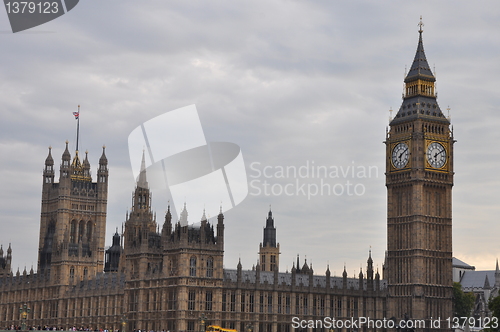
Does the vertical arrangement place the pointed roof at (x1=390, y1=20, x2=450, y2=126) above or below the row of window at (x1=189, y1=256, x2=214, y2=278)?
above

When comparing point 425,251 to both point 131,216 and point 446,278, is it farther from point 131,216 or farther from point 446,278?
point 131,216

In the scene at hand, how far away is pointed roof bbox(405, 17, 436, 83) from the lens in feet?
567

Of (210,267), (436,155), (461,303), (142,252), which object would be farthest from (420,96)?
(142,252)

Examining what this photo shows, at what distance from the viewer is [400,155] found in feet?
562

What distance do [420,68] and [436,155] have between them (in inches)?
567

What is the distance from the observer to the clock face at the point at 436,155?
6668 inches

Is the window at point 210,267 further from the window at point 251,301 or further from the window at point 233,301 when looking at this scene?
the window at point 251,301

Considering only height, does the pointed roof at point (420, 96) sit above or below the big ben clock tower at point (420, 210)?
above

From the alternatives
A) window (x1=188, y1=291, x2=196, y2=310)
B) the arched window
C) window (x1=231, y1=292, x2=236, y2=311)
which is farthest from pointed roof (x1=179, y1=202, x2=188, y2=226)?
window (x1=231, y1=292, x2=236, y2=311)

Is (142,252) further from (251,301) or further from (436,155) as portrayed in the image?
(436,155)

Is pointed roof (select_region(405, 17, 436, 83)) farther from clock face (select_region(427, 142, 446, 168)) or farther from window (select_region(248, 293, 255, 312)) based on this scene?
window (select_region(248, 293, 255, 312))

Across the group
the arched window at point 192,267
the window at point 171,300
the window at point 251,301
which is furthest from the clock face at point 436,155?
the window at point 171,300

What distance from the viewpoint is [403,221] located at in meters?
169

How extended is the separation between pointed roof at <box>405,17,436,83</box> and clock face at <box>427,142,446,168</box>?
11026 millimetres
